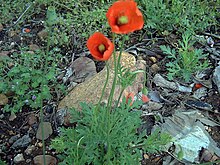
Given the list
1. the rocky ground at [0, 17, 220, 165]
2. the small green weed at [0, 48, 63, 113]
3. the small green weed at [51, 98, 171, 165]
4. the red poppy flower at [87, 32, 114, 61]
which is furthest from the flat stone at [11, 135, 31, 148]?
the red poppy flower at [87, 32, 114, 61]

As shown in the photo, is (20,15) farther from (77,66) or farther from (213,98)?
(213,98)

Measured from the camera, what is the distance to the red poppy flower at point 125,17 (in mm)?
1409

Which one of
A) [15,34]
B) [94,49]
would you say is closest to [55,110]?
[15,34]

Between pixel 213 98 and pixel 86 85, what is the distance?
80 cm

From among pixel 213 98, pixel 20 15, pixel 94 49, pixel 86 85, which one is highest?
pixel 94 49

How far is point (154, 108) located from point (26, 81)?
82 centimetres

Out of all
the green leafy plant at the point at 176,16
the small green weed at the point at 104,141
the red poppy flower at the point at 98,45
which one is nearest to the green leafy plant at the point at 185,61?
the green leafy plant at the point at 176,16

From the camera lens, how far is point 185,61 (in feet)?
8.96

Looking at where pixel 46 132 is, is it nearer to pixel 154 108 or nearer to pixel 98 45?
pixel 154 108

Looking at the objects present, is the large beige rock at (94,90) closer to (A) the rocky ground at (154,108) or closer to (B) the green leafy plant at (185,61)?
(A) the rocky ground at (154,108)

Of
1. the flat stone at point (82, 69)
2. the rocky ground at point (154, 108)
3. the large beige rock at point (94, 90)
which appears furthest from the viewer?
the flat stone at point (82, 69)

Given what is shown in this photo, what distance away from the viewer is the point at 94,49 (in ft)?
5.03

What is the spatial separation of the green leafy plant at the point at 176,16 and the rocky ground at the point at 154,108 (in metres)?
A: 0.08

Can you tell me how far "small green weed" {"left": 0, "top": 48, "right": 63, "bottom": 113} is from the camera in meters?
2.64
